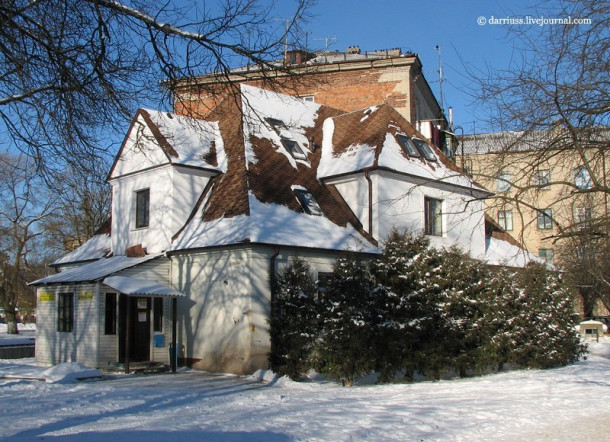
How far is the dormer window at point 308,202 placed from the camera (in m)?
21.7

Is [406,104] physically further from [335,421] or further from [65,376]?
[335,421]

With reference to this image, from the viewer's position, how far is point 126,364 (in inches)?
741

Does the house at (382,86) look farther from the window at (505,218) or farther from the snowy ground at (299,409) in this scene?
the snowy ground at (299,409)

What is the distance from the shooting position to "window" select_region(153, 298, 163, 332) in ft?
68.9

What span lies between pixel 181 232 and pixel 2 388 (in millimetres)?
7937

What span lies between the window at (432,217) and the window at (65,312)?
12.3m

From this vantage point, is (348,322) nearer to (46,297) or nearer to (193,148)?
(193,148)

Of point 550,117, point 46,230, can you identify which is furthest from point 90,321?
point 46,230

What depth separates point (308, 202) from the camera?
2205cm

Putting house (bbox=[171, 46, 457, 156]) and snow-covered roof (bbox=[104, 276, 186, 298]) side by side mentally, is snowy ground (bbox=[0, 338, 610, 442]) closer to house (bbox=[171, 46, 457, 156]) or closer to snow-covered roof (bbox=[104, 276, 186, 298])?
snow-covered roof (bbox=[104, 276, 186, 298])

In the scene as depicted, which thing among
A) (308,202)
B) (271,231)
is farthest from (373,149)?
(271,231)

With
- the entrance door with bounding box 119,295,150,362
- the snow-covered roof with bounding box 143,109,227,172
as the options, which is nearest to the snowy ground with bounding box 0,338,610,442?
the entrance door with bounding box 119,295,150,362

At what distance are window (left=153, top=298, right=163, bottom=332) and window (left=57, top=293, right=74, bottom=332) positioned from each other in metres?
2.84

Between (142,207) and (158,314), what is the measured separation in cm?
407
